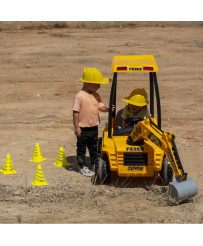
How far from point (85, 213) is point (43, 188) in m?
1.31

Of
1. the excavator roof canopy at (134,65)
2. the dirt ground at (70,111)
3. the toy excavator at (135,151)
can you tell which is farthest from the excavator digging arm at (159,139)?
the excavator roof canopy at (134,65)

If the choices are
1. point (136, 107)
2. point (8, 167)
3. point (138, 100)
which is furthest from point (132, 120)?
point (8, 167)


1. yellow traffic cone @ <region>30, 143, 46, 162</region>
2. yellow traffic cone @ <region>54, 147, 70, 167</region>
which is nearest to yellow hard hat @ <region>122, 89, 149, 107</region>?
yellow traffic cone @ <region>54, 147, 70, 167</region>

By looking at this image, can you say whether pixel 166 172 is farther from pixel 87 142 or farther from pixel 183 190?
pixel 87 142

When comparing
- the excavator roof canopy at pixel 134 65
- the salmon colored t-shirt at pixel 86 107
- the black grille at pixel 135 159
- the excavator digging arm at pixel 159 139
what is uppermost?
the excavator roof canopy at pixel 134 65

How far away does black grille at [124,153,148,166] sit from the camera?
884 cm

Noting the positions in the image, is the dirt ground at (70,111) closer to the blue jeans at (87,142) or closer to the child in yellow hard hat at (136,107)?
the blue jeans at (87,142)

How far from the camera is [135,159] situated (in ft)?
29.1

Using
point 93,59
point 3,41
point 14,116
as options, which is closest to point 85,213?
point 14,116

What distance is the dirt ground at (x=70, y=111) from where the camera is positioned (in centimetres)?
791

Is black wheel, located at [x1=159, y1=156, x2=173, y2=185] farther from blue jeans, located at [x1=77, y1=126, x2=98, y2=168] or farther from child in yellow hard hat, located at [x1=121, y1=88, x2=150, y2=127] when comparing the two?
blue jeans, located at [x1=77, y1=126, x2=98, y2=168]

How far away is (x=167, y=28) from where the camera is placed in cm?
2547

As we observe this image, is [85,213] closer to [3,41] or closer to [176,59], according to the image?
[176,59]

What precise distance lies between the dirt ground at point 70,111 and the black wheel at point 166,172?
15 cm
